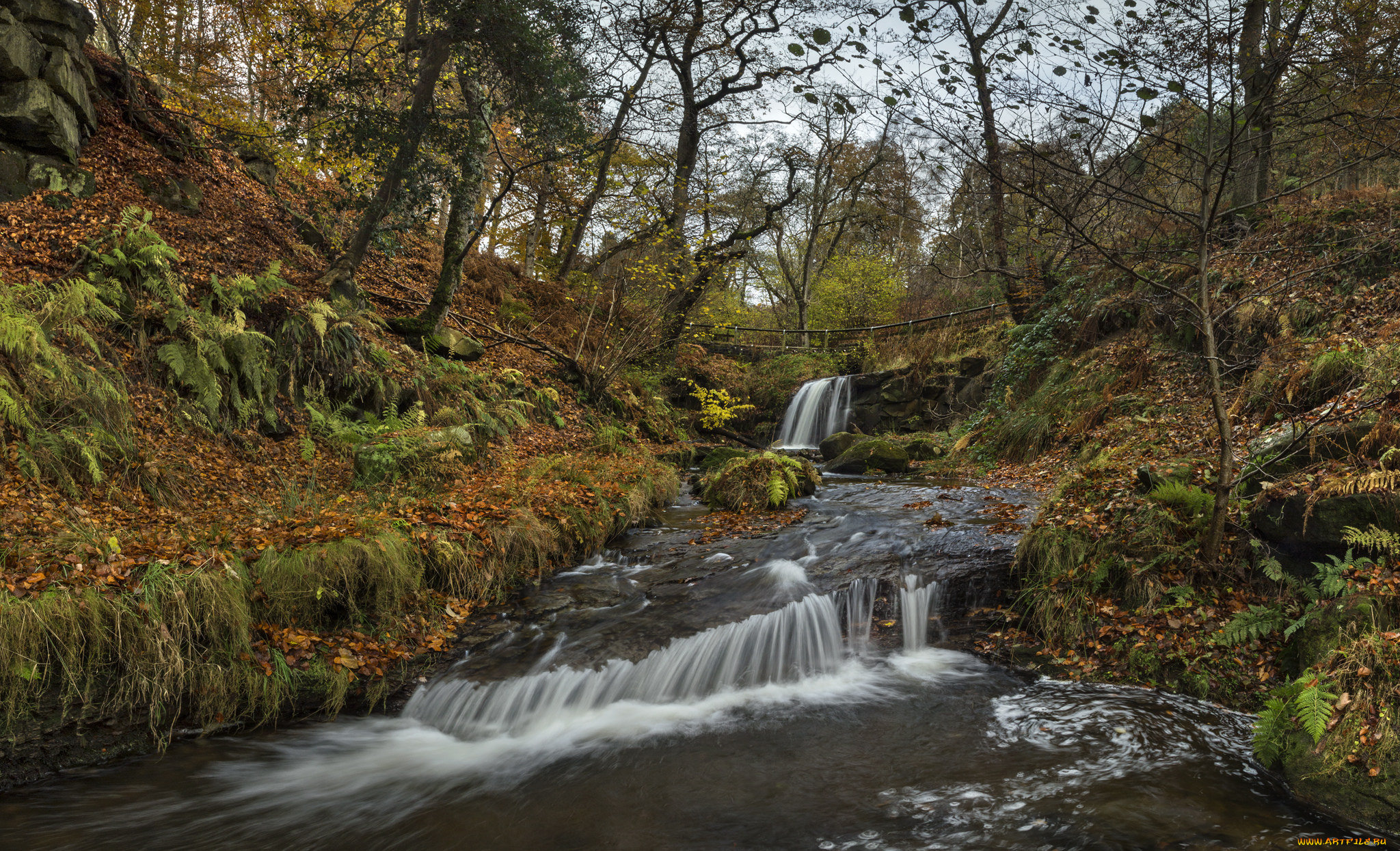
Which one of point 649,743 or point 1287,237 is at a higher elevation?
point 1287,237

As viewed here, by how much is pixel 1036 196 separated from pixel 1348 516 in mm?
2675

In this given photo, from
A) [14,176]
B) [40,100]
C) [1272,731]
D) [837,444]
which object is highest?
[40,100]

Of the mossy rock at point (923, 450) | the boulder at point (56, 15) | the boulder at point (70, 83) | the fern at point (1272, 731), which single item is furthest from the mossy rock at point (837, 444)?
the boulder at point (56, 15)

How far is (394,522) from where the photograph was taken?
18.2 ft

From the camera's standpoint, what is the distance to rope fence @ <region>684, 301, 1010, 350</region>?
51.2ft

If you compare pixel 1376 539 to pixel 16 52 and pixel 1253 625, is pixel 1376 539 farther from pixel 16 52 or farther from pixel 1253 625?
pixel 16 52

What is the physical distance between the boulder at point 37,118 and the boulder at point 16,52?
100 millimetres

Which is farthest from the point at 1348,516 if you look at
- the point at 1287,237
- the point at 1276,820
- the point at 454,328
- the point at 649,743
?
the point at 454,328

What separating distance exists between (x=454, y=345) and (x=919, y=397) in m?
10.3

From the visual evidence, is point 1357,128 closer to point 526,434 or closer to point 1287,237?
point 1287,237

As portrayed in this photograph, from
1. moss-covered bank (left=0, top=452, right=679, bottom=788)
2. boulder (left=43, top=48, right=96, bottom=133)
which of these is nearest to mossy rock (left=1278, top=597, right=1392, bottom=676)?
moss-covered bank (left=0, top=452, right=679, bottom=788)

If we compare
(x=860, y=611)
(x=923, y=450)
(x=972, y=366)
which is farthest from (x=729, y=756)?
(x=972, y=366)

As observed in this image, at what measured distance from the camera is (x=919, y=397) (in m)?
15.6

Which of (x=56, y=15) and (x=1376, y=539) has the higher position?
(x=56, y=15)
